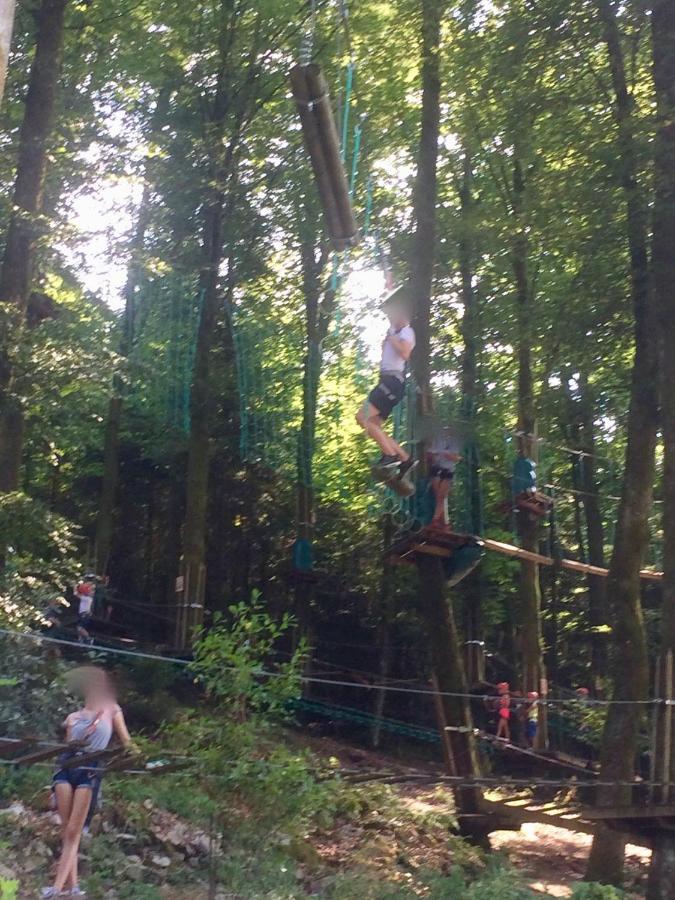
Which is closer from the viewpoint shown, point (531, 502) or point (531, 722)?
point (531, 502)

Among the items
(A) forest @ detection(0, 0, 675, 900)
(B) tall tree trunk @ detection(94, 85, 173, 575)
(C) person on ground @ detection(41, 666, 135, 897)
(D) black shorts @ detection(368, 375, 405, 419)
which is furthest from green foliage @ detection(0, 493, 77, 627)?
(B) tall tree trunk @ detection(94, 85, 173, 575)

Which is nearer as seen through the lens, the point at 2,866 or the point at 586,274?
the point at 2,866

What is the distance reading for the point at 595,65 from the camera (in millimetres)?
13695

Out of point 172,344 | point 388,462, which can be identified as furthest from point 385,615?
point 388,462

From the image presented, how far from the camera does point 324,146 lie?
7.69m

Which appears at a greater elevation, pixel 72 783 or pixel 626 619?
pixel 626 619

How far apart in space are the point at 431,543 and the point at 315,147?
16.2 feet

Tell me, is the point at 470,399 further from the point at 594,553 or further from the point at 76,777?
the point at 76,777

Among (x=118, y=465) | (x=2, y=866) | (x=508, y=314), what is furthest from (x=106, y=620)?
(x=2, y=866)

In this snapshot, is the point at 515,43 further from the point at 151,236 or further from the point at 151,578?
the point at 151,578

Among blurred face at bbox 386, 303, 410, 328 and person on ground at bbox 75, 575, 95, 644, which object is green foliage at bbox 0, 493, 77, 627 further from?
blurred face at bbox 386, 303, 410, 328

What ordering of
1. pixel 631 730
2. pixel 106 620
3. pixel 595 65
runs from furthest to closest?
pixel 106 620 < pixel 595 65 < pixel 631 730

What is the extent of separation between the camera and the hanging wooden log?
753 centimetres

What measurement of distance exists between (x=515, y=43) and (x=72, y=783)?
9.45 m
